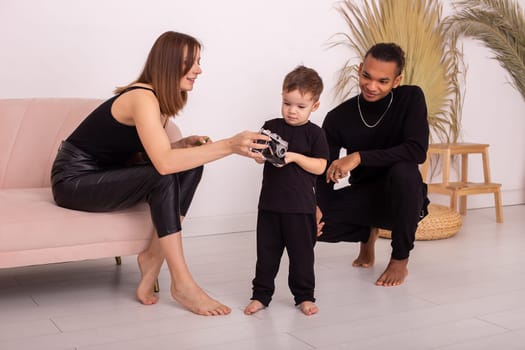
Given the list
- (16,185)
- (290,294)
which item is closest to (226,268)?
(290,294)

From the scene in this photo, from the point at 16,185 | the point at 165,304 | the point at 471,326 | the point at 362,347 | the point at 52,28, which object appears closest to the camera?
the point at 362,347

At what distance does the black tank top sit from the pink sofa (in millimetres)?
214

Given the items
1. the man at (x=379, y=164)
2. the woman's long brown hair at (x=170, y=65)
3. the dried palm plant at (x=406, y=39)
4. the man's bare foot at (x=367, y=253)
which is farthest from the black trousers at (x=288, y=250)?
the dried palm plant at (x=406, y=39)

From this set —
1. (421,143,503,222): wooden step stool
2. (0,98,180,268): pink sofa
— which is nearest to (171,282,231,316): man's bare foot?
(0,98,180,268): pink sofa

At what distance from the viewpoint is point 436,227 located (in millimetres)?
3916

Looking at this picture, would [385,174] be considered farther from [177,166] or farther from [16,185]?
[16,185]

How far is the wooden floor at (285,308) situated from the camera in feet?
7.53

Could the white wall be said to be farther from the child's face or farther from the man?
the child's face

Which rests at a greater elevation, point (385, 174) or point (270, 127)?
point (270, 127)

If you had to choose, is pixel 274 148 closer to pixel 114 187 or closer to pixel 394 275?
pixel 114 187

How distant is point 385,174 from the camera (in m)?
3.17

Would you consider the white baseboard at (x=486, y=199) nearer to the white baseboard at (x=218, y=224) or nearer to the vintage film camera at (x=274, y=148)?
the white baseboard at (x=218, y=224)

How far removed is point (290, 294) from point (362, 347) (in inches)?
25.2

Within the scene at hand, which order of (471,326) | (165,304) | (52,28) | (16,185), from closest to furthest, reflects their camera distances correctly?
1. (471,326)
2. (165,304)
3. (16,185)
4. (52,28)
